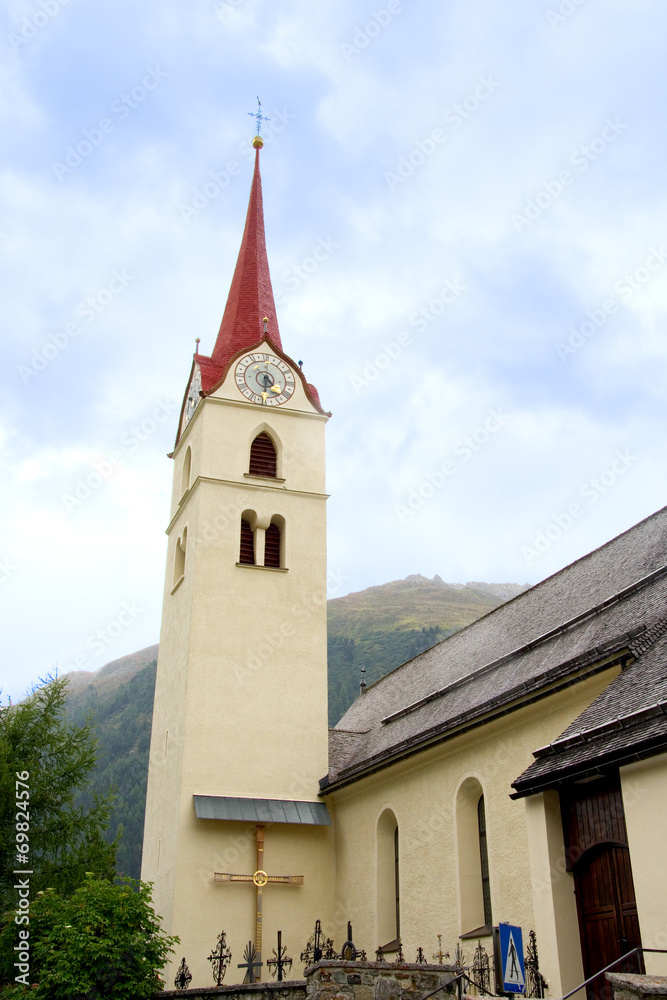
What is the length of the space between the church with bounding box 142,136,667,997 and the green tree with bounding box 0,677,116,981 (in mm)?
1759

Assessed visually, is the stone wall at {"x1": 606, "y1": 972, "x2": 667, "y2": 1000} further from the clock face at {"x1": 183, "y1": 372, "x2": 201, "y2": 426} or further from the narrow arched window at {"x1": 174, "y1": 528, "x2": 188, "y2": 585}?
the clock face at {"x1": 183, "y1": 372, "x2": 201, "y2": 426}

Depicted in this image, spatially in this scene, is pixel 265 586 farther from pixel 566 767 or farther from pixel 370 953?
pixel 566 767

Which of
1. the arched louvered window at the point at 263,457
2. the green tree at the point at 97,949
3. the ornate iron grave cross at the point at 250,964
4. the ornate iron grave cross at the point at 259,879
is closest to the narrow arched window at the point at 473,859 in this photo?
the green tree at the point at 97,949

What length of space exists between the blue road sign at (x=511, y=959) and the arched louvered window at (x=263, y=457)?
1836 cm

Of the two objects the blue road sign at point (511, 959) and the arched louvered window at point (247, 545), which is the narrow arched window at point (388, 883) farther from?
the blue road sign at point (511, 959)

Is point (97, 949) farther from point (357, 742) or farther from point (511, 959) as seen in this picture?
point (357, 742)

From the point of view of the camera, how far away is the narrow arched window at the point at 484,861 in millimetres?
16547

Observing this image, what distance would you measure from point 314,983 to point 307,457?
53.5 feet

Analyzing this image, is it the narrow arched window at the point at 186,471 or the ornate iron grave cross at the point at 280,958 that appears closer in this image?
the ornate iron grave cross at the point at 280,958

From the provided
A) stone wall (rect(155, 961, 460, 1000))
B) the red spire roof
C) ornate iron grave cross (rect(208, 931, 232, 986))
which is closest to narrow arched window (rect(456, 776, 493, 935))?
stone wall (rect(155, 961, 460, 1000))

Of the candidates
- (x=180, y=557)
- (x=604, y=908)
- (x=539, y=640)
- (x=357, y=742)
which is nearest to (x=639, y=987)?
(x=604, y=908)

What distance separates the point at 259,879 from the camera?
69.7ft

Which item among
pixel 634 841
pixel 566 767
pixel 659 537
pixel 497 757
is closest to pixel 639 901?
pixel 634 841

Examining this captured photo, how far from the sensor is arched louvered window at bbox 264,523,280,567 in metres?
25.6
